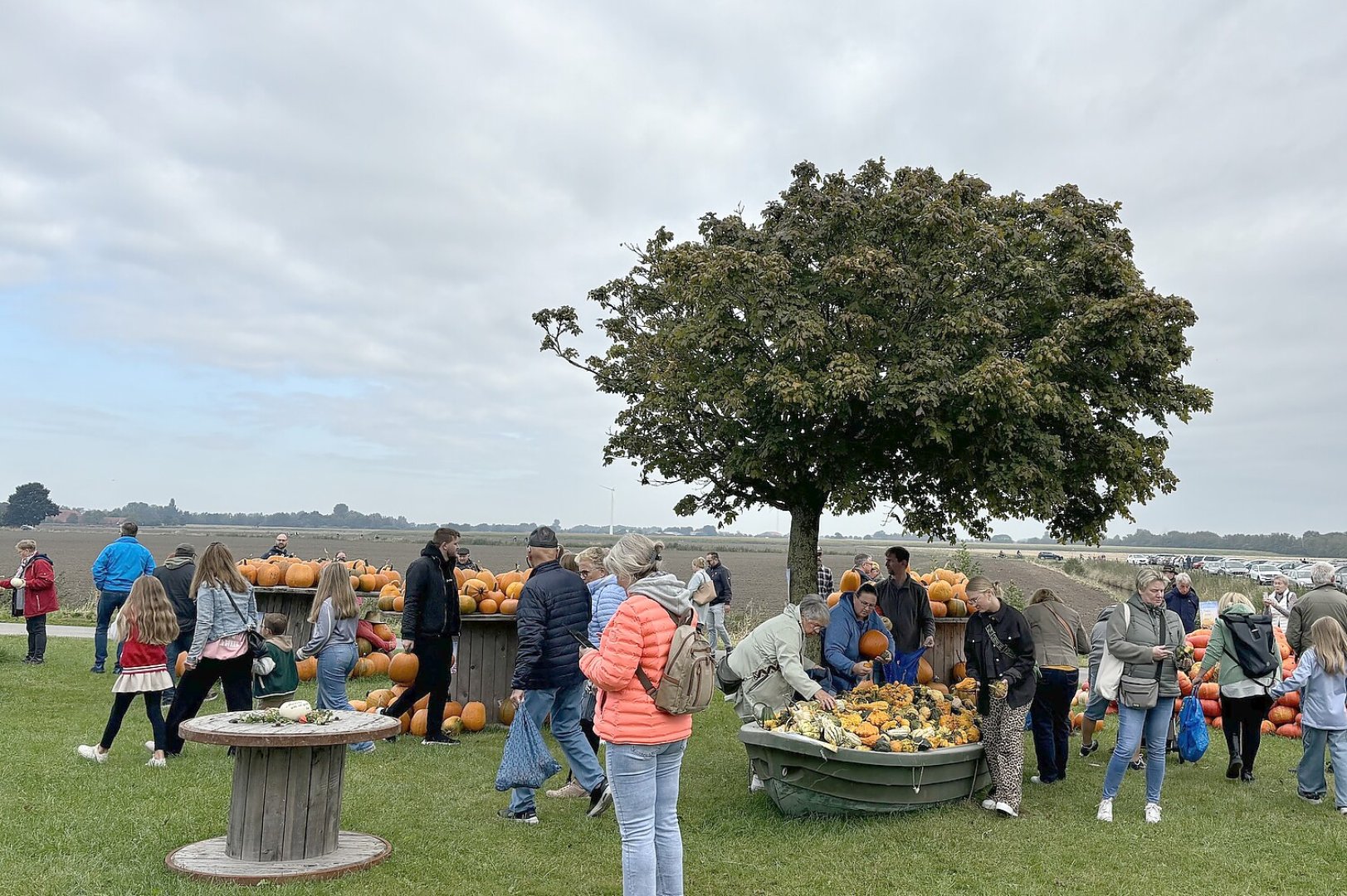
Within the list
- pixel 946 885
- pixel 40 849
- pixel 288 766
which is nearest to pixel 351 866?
pixel 288 766

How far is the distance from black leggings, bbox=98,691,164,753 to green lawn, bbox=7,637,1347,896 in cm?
29

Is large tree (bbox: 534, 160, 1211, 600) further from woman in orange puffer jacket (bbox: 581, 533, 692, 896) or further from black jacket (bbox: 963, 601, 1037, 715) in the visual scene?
woman in orange puffer jacket (bbox: 581, 533, 692, 896)

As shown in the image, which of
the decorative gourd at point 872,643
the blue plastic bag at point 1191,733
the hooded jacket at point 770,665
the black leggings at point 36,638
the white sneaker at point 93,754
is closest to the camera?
the hooded jacket at point 770,665

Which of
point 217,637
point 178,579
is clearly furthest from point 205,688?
point 178,579

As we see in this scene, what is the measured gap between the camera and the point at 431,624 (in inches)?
380

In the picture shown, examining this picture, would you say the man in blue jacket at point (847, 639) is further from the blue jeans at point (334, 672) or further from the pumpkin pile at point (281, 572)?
the pumpkin pile at point (281, 572)

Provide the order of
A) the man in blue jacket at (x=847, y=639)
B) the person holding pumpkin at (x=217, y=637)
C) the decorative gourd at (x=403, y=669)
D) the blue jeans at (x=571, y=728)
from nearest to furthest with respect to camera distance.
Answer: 1. the blue jeans at (x=571, y=728)
2. the person holding pumpkin at (x=217, y=637)
3. the man in blue jacket at (x=847, y=639)
4. the decorative gourd at (x=403, y=669)

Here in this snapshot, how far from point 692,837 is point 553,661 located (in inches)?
66.9

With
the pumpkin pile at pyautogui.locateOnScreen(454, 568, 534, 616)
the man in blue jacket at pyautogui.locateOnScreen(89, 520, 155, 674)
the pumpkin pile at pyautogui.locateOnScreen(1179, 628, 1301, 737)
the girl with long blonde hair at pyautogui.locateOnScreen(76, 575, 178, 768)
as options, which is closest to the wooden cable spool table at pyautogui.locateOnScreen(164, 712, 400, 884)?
the girl with long blonde hair at pyautogui.locateOnScreen(76, 575, 178, 768)

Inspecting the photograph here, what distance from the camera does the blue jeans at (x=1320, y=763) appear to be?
8.44 meters

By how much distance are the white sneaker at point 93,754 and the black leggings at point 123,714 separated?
0.05 m

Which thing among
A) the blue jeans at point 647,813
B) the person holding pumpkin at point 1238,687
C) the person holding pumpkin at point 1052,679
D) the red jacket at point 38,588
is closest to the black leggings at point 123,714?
the blue jeans at point 647,813

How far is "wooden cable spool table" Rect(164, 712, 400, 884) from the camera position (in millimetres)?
5898

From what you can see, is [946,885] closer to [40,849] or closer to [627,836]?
[627,836]
